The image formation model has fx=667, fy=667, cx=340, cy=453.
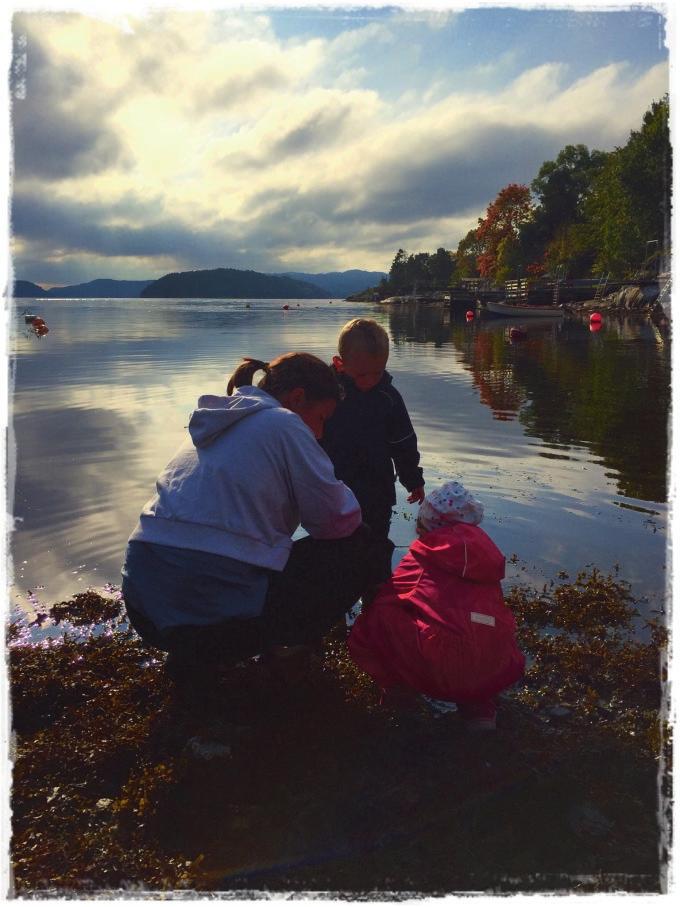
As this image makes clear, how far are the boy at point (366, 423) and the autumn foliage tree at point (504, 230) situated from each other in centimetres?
9000

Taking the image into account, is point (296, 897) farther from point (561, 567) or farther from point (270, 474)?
point (561, 567)

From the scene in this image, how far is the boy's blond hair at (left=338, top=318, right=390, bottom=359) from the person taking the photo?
16.2 ft

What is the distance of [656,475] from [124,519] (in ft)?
21.4

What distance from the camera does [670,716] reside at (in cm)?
348

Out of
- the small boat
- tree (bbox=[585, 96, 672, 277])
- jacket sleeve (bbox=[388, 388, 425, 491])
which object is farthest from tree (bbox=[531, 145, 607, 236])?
jacket sleeve (bbox=[388, 388, 425, 491])

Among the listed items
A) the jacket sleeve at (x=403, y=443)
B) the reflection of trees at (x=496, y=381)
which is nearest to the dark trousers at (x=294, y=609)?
the jacket sleeve at (x=403, y=443)

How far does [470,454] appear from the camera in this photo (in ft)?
33.2

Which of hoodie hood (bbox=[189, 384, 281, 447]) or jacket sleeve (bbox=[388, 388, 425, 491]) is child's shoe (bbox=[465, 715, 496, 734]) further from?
jacket sleeve (bbox=[388, 388, 425, 491])

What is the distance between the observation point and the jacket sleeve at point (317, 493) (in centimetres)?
343

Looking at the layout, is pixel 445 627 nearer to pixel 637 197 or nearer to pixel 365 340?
pixel 365 340

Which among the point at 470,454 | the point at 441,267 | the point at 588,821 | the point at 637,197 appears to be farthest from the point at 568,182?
the point at 588,821

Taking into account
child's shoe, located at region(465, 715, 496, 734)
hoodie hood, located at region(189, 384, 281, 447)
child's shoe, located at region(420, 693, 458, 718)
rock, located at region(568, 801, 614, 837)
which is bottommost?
rock, located at region(568, 801, 614, 837)

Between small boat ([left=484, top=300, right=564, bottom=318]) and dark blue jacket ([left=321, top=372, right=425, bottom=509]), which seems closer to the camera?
dark blue jacket ([left=321, top=372, right=425, bottom=509])

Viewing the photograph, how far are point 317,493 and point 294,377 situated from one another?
0.71 m
